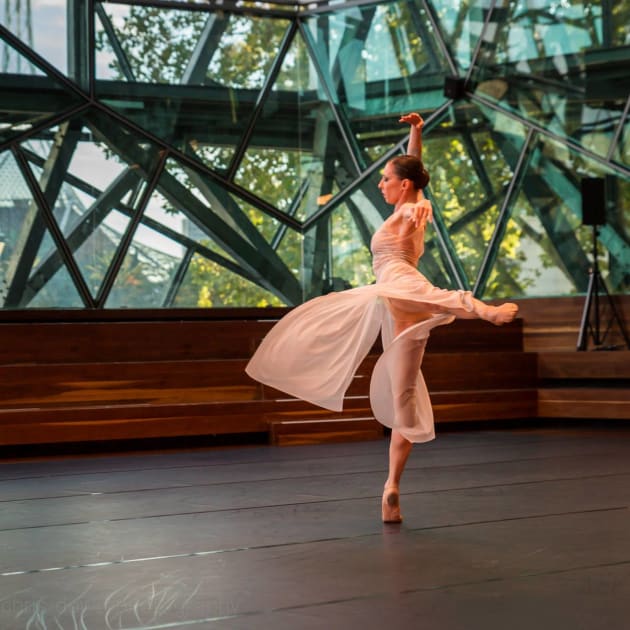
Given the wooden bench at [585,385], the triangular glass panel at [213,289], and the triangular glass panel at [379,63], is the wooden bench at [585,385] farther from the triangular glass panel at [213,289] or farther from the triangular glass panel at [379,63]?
the triangular glass panel at [213,289]

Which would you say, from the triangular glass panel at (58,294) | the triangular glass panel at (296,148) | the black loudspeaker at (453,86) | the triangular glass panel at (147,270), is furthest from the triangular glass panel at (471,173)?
the triangular glass panel at (58,294)

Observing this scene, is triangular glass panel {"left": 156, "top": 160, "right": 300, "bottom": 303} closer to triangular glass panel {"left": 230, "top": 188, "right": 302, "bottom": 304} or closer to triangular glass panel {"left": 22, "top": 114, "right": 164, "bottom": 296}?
triangular glass panel {"left": 230, "top": 188, "right": 302, "bottom": 304}

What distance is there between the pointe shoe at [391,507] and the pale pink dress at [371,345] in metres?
0.27

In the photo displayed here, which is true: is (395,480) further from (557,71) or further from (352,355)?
(557,71)

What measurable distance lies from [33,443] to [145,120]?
5.08 m

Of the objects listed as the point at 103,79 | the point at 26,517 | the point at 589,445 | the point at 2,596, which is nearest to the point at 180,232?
the point at 103,79

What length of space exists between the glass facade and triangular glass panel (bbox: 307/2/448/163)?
0.08 feet

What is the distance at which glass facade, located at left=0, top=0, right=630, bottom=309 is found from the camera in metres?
9.84

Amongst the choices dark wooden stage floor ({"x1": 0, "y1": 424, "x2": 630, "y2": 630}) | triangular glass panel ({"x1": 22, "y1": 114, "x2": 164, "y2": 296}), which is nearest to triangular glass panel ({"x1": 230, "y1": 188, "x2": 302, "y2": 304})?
triangular glass panel ({"x1": 22, "y1": 114, "x2": 164, "y2": 296})

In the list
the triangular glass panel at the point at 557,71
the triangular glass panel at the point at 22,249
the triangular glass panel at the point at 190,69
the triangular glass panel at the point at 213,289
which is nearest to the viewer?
the triangular glass panel at the point at 557,71

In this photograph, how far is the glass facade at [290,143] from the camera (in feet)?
32.3

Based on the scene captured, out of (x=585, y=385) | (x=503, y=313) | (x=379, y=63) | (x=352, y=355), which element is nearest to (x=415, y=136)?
(x=352, y=355)

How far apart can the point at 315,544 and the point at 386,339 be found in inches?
41.7

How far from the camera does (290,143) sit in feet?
38.3
